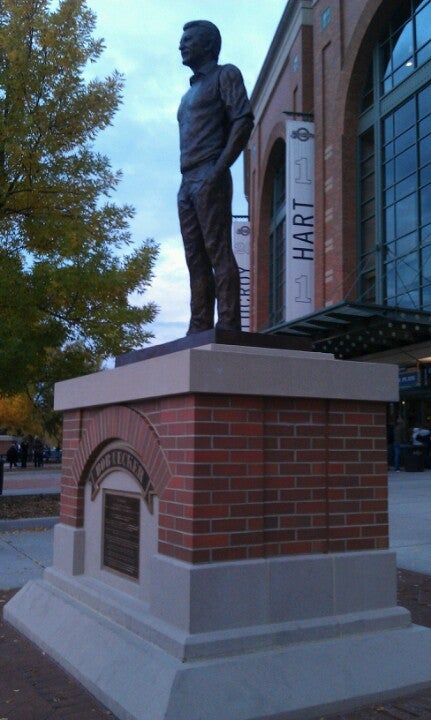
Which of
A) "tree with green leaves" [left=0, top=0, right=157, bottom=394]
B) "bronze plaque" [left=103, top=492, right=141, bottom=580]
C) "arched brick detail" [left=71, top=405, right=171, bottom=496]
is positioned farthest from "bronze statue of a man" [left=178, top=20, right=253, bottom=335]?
"tree with green leaves" [left=0, top=0, right=157, bottom=394]

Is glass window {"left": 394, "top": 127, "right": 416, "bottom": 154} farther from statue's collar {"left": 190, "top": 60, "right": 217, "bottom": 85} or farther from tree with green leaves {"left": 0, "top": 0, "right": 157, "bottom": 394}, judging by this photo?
statue's collar {"left": 190, "top": 60, "right": 217, "bottom": 85}

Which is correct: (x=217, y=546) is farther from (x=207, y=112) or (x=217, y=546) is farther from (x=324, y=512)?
(x=207, y=112)

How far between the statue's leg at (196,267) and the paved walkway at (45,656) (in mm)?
2589

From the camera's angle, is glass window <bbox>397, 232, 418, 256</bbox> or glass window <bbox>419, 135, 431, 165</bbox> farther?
glass window <bbox>397, 232, 418, 256</bbox>

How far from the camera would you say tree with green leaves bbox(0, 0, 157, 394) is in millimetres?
11539

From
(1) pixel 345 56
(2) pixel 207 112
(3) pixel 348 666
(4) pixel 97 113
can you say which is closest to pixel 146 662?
(3) pixel 348 666

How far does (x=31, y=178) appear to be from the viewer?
12047 millimetres

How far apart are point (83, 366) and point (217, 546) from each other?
364 inches

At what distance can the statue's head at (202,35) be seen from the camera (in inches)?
211

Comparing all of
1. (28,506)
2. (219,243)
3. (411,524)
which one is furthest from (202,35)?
(28,506)

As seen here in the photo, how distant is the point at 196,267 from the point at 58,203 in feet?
24.9

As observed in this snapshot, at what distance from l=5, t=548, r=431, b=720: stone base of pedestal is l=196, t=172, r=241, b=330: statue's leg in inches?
74.1

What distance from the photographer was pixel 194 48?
5.37 metres

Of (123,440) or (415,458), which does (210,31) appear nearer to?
(123,440)
